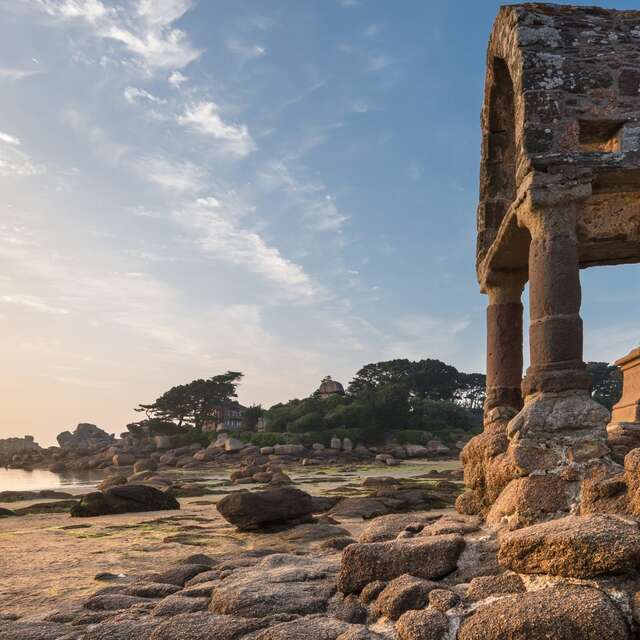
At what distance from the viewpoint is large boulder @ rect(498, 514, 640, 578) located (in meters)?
3.71

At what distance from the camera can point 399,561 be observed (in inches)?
194

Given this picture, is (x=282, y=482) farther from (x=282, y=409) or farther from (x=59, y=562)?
(x=282, y=409)

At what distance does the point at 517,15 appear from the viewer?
6695mm

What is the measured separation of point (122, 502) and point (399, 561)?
39.9 ft

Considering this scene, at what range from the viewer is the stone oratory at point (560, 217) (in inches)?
212

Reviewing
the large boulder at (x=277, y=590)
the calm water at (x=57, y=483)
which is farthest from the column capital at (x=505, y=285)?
the calm water at (x=57, y=483)

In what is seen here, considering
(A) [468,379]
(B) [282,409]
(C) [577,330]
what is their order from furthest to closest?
(A) [468,379], (B) [282,409], (C) [577,330]

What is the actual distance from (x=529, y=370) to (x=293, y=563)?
10.4ft

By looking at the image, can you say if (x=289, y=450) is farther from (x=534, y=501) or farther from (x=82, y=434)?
(x=82, y=434)

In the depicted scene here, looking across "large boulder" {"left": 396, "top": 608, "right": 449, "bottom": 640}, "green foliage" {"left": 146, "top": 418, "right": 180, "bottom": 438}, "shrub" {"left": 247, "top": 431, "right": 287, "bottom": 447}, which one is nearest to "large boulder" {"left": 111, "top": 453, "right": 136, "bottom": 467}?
"shrub" {"left": 247, "top": 431, "right": 287, "bottom": 447}

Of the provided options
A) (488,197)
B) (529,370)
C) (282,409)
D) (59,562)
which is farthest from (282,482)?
(282,409)

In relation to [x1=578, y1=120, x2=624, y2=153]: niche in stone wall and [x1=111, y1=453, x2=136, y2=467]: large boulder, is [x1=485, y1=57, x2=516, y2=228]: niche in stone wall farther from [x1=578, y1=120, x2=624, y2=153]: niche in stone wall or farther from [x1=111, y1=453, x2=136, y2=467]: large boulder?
[x1=111, y1=453, x2=136, y2=467]: large boulder

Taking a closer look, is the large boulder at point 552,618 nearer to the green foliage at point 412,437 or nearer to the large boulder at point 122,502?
the large boulder at point 122,502

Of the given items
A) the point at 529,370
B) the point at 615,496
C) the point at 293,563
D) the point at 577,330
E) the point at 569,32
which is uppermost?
the point at 569,32
